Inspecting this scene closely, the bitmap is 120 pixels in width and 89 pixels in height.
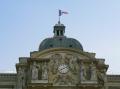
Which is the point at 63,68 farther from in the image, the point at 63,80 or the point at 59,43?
the point at 59,43

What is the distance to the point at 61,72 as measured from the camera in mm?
35500

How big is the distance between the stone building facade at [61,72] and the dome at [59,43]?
212 centimetres

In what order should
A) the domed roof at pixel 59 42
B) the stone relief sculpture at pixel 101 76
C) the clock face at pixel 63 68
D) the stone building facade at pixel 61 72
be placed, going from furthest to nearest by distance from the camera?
the domed roof at pixel 59 42 < the stone relief sculpture at pixel 101 76 < the clock face at pixel 63 68 < the stone building facade at pixel 61 72

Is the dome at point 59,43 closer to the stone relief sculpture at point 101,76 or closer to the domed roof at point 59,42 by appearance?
the domed roof at point 59,42

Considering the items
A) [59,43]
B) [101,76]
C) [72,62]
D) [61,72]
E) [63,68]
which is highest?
[59,43]

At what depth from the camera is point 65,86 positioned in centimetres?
3516

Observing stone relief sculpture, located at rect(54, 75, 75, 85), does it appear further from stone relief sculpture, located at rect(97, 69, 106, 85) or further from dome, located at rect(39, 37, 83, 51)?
dome, located at rect(39, 37, 83, 51)

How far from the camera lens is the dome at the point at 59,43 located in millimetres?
38609

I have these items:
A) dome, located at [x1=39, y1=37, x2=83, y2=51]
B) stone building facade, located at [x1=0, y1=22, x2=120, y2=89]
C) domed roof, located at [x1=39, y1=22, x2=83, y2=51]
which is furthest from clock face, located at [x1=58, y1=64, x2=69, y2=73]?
dome, located at [x1=39, y1=37, x2=83, y2=51]

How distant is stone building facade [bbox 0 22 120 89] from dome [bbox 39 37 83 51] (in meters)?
2.12

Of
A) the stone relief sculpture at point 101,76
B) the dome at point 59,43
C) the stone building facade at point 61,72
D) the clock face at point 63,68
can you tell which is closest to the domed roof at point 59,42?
the dome at point 59,43

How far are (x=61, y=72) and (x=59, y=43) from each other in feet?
13.2

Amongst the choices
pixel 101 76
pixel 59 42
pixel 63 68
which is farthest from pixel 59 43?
pixel 101 76

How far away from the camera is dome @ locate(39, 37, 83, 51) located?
127 ft
